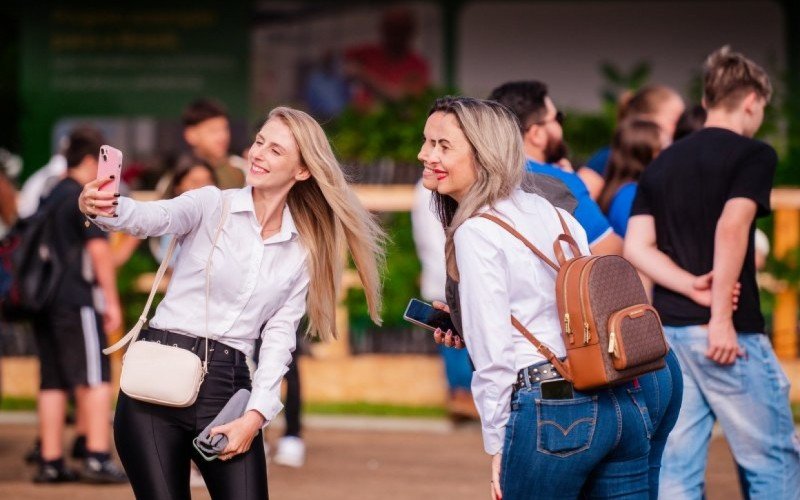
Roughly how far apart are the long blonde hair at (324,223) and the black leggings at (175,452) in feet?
1.59

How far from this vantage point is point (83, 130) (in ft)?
26.1

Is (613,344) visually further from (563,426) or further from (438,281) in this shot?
(438,281)

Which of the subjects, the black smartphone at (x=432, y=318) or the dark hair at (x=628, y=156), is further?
the dark hair at (x=628, y=156)

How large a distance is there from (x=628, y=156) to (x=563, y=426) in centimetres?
272

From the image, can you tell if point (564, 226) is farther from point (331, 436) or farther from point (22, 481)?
point (331, 436)

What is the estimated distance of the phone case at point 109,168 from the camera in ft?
13.7

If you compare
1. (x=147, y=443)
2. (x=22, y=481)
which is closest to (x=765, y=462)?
(x=147, y=443)

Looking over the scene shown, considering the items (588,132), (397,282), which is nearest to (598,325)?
(397,282)

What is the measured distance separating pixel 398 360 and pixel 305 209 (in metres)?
5.69

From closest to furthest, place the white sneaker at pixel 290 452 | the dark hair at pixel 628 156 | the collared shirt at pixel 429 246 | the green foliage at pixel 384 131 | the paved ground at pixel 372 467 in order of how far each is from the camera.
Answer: the dark hair at pixel 628 156 < the paved ground at pixel 372 467 < the white sneaker at pixel 290 452 < the collared shirt at pixel 429 246 < the green foliage at pixel 384 131

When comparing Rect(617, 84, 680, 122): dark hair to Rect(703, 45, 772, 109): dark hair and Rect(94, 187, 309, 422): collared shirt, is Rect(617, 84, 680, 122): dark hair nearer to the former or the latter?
Rect(703, 45, 772, 109): dark hair

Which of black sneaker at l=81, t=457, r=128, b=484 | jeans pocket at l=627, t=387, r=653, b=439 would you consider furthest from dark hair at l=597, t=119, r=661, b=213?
black sneaker at l=81, t=457, r=128, b=484

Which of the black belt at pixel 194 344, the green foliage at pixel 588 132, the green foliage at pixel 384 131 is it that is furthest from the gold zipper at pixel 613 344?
the green foliage at pixel 588 132

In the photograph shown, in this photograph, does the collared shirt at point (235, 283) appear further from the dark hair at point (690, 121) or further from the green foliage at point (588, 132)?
the green foliage at point (588, 132)
